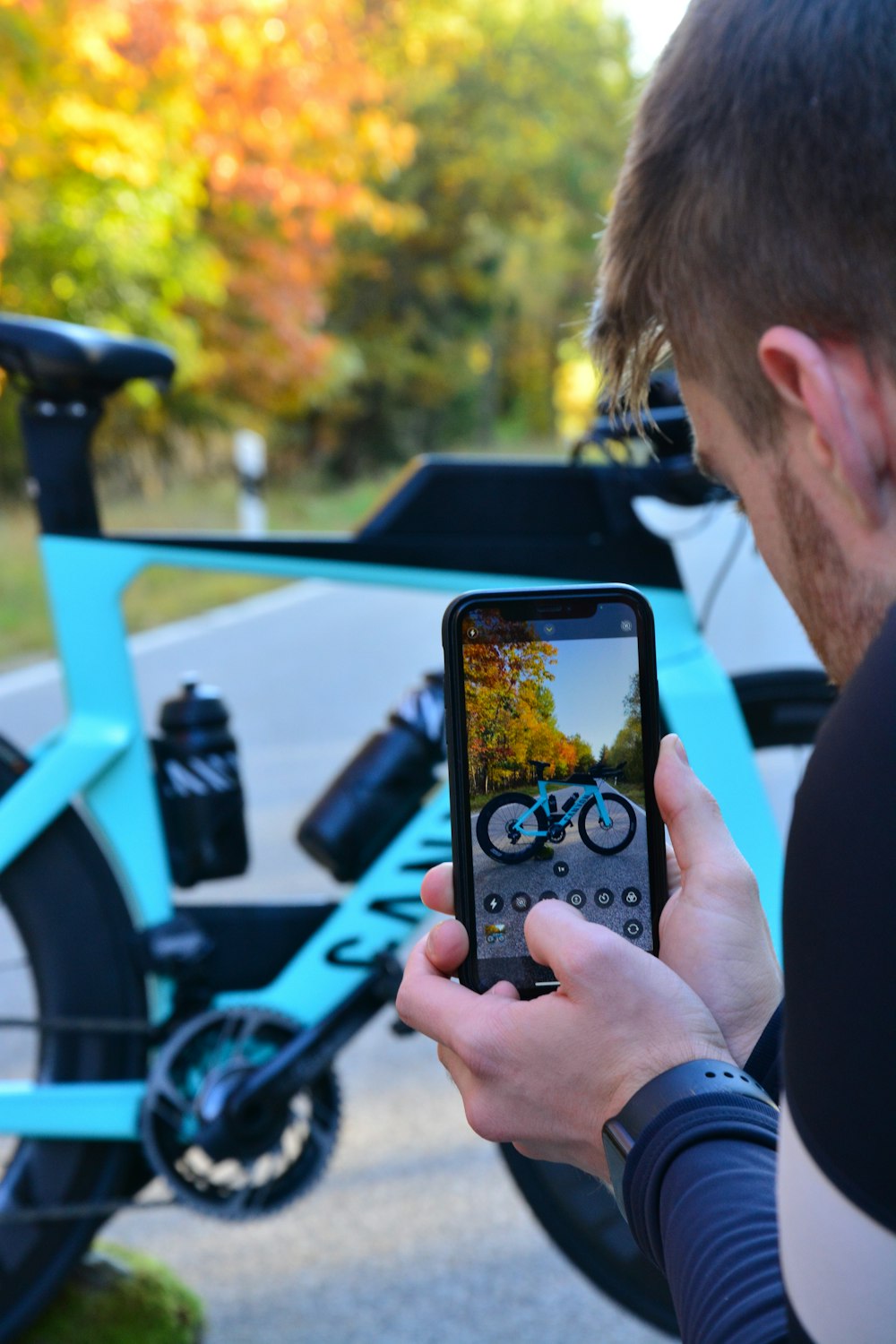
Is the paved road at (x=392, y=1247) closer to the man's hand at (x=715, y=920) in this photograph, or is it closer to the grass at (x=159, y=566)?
the grass at (x=159, y=566)

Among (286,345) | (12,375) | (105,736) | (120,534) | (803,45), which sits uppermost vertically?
Answer: (803,45)

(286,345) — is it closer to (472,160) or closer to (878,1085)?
(472,160)

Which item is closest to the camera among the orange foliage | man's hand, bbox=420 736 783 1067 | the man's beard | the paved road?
the man's beard

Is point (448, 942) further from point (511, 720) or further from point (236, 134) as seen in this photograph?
point (236, 134)

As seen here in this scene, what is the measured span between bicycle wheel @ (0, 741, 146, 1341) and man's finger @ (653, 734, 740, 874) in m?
1.25

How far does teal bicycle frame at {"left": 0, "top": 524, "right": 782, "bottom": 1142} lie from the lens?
6.63ft

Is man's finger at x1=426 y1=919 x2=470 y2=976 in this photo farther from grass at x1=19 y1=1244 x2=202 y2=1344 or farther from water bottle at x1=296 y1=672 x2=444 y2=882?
grass at x1=19 y1=1244 x2=202 y2=1344

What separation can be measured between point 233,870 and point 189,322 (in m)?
16.2

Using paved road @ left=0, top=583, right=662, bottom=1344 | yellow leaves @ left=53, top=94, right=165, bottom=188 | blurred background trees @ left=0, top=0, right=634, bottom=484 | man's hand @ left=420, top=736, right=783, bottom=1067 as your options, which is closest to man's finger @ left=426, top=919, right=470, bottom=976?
man's hand @ left=420, top=736, right=783, bottom=1067

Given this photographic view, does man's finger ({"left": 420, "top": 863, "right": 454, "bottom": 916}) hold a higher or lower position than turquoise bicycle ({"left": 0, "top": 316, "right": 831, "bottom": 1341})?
higher

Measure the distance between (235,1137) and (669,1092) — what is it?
132 centimetres

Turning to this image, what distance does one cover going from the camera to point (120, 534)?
2.05 meters

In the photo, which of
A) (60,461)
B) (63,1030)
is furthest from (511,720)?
(63,1030)

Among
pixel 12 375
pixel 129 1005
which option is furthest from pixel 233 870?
pixel 12 375
